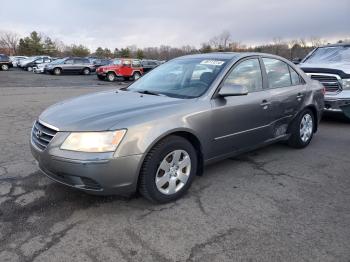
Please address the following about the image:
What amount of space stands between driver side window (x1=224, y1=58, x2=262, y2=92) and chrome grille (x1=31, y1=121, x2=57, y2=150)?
6.93 ft

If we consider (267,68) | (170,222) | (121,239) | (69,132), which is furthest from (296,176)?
(69,132)

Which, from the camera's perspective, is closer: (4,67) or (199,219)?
(199,219)

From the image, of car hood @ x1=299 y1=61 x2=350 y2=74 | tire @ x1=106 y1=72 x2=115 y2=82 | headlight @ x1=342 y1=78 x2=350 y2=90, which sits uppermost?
car hood @ x1=299 y1=61 x2=350 y2=74

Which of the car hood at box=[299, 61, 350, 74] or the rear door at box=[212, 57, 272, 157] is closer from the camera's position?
the rear door at box=[212, 57, 272, 157]

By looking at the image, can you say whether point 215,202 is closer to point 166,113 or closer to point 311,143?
point 166,113

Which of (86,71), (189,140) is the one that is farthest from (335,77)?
(86,71)

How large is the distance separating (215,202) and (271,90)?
200cm

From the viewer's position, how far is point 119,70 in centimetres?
2645

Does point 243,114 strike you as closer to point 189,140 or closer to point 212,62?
point 212,62

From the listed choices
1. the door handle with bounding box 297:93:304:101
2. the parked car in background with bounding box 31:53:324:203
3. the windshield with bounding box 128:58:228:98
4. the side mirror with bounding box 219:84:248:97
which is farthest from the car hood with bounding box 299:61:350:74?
the side mirror with bounding box 219:84:248:97

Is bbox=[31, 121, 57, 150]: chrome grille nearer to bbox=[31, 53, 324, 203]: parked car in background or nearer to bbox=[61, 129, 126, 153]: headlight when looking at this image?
bbox=[31, 53, 324, 203]: parked car in background

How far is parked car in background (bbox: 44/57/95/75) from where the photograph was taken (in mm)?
31594

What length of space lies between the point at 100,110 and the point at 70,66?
30.2m

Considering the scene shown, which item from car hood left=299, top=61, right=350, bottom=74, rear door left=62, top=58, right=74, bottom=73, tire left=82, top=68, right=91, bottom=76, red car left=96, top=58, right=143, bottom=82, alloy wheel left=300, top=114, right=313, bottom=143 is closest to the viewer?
alloy wheel left=300, top=114, right=313, bottom=143
